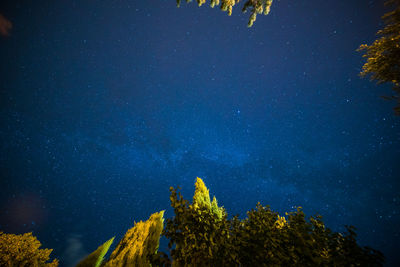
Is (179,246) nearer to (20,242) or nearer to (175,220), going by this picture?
(175,220)

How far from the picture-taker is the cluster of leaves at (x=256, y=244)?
12.0ft

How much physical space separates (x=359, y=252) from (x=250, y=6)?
806 centimetres

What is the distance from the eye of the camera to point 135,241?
5.50 metres

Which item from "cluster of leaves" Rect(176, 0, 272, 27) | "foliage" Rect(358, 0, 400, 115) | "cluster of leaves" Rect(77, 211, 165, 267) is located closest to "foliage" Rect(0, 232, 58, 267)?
"cluster of leaves" Rect(77, 211, 165, 267)

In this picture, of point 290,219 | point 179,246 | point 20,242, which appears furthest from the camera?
point 20,242

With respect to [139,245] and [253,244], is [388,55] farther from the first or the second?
[139,245]

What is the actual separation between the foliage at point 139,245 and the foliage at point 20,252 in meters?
10.3

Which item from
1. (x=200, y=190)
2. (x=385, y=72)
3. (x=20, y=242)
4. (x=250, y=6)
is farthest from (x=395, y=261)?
(x=20, y=242)

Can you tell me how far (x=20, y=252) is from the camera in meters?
9.87

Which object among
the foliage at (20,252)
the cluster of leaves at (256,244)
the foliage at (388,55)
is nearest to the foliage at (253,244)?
the cluster of leaves at (256,244)

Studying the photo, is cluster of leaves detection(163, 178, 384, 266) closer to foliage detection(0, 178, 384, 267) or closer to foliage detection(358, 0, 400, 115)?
foliage detection(0, 178, 384, 267)

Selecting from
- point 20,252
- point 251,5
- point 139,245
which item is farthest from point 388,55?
point 20,252

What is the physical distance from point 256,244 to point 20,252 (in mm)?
16135

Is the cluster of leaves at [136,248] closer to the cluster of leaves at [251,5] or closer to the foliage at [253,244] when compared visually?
the foliage at [253,244]
